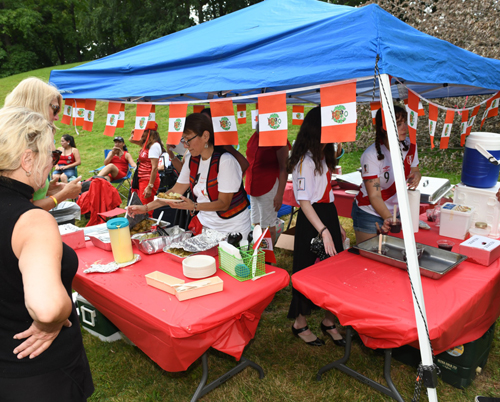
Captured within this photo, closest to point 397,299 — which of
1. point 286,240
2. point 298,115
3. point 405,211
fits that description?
point 405,211

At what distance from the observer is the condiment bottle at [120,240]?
2.19 meters

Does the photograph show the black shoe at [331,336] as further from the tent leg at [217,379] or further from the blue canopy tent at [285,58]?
the blue canopy tent at [285,58]

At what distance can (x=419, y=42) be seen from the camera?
1822mm

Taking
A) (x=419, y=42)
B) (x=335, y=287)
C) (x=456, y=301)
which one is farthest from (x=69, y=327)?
(x=419, y=42)

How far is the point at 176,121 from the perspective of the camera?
7.61 feet

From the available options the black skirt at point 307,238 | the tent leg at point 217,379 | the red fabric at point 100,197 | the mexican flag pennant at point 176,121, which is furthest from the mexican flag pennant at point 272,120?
the red fabric at point 100,197

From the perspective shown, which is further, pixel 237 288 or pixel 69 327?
pixel 237 288

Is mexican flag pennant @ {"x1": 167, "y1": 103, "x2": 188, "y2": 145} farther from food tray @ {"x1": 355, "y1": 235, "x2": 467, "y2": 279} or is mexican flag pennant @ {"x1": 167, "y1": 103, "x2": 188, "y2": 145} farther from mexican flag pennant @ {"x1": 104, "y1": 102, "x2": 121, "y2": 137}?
food tray @ {"x1": 355, "y1": 235, "x2": 467, "y2": 279}

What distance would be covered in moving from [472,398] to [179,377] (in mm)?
1937

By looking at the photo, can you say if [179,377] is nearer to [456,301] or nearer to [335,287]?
[335,287]

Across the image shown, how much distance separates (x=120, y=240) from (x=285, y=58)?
150 centimetres

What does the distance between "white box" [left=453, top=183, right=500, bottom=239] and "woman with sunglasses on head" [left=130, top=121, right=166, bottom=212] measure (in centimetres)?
364

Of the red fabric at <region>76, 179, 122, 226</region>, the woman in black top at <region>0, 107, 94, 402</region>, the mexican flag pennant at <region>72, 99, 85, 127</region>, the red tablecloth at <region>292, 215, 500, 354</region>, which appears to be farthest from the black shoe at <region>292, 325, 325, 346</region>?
the red fabric at <region>76, 179, 122, 226</region>

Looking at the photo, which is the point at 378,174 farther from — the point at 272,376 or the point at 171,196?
the point at 272,376
